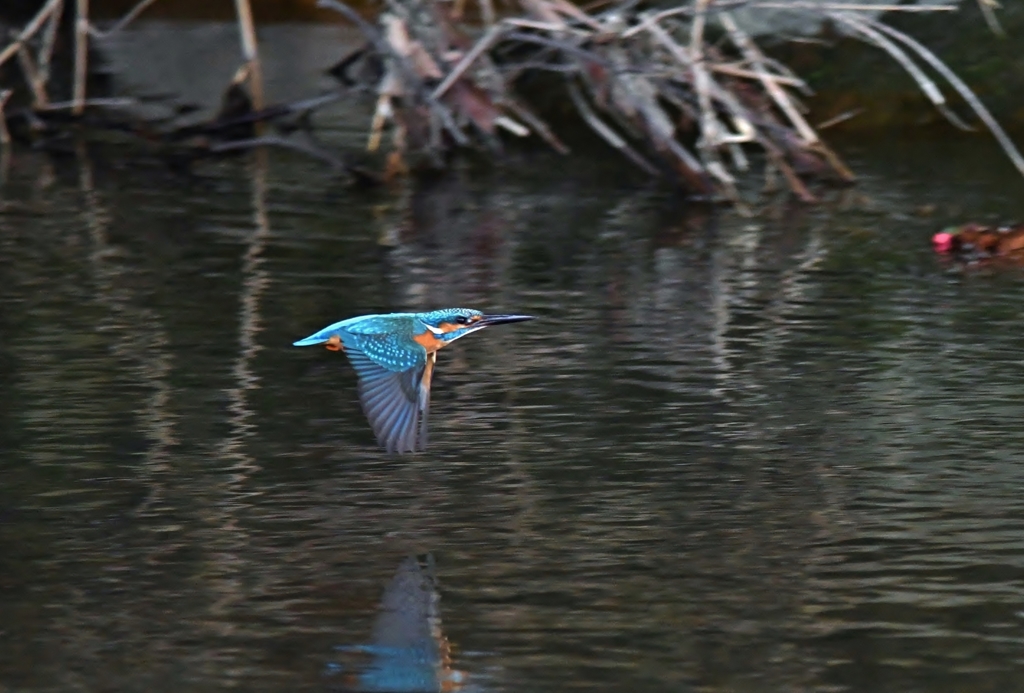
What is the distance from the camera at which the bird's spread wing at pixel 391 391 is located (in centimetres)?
613

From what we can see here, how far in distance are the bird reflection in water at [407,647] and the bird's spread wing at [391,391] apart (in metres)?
0.58

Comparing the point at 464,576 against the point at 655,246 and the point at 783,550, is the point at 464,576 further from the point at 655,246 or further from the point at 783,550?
the point at 655,246

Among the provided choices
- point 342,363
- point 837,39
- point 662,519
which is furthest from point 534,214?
point 662,519

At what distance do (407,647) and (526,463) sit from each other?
1753 mm

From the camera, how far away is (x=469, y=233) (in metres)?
11.5

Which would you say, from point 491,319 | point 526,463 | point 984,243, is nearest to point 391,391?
point 491,319

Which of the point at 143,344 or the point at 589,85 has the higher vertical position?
the point at 589,85

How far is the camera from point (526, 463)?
6.74m

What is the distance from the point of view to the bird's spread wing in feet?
20.1

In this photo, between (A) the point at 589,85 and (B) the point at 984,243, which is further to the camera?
(A) the point at 589,85

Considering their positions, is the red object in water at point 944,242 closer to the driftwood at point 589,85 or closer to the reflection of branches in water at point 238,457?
the driftwood at point 589,85

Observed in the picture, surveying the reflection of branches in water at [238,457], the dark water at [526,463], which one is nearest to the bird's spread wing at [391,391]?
the dark water at [526,463]

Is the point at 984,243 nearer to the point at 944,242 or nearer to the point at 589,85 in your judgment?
the point at 944,242

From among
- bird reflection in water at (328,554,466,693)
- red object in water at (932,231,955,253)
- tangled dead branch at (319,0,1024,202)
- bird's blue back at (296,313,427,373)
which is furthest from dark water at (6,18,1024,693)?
tangled dead branch at (319,0,1024,202)
